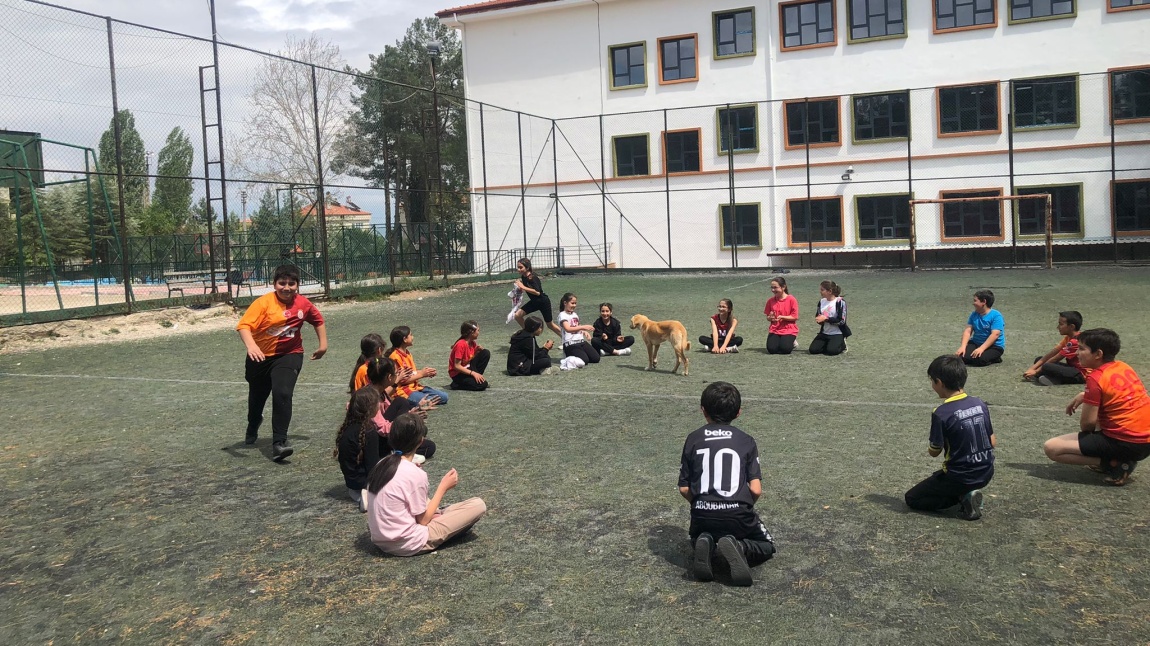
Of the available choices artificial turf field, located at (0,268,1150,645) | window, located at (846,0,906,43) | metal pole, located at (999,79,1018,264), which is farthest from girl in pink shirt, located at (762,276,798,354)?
window, located at (846,0,906,43)

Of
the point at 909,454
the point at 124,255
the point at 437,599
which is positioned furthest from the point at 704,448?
the point at 124,255

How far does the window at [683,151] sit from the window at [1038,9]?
11.9 meters

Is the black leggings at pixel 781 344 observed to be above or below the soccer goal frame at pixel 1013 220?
below

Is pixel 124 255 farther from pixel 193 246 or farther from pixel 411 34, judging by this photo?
pixel 411 34

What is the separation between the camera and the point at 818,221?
3547 centimetres

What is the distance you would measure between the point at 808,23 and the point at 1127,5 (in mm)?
10592

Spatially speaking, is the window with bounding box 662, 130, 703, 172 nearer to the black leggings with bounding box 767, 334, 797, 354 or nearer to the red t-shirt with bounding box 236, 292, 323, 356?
the black leggings with bounding box 767, 334, 797, 354

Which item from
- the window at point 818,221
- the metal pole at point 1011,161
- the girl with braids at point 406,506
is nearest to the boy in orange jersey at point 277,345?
the girl with braids at point 406,506

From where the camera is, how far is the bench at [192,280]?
72.2 ft

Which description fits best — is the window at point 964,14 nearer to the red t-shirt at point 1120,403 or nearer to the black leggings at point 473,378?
the black leggings at point 473,378

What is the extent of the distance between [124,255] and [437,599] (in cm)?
1620

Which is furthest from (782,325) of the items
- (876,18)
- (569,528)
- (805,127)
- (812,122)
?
(876,18)

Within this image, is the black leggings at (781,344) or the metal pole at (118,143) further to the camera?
the metal pole at (118,143)

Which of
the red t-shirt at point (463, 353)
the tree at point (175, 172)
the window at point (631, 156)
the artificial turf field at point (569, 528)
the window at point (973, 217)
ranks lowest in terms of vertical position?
the artificial turf field at point (569, 528)
